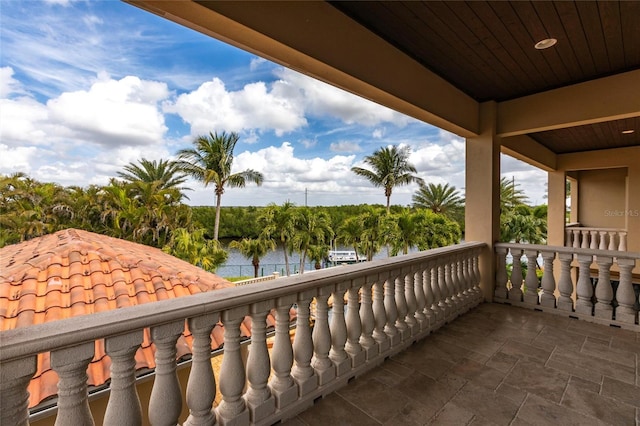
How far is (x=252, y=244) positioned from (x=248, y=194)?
450 centimetres

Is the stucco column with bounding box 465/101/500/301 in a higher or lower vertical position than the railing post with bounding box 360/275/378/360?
higher

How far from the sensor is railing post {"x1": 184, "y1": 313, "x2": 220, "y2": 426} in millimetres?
1261

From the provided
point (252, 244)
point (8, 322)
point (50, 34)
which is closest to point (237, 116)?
point (252, 244)

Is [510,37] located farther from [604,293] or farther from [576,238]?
[576,238]

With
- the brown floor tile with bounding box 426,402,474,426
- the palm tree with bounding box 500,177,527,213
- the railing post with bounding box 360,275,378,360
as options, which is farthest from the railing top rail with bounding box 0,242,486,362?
the palm tree with bounding box 500,177,527,213

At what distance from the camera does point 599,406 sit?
170cm

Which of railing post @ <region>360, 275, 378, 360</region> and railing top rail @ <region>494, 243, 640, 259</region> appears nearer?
railing post @ <region>360, 275, 378, 360</region>

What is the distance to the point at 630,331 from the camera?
9.10ft

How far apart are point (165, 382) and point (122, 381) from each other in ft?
0.53

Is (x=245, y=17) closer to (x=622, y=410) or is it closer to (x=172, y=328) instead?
(x=172, y=328)

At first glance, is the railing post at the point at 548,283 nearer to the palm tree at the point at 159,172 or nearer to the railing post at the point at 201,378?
the railing post at the point at 201,378

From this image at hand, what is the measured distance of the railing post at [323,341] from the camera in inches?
69.8

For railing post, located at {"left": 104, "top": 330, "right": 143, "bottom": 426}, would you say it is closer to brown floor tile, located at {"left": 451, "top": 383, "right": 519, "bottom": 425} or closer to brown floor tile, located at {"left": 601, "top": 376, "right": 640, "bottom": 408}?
brown floor tile, located at {"left": 451, "top": 383, "right": 519, "bottom": 425}

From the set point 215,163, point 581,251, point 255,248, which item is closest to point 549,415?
point 581,251
